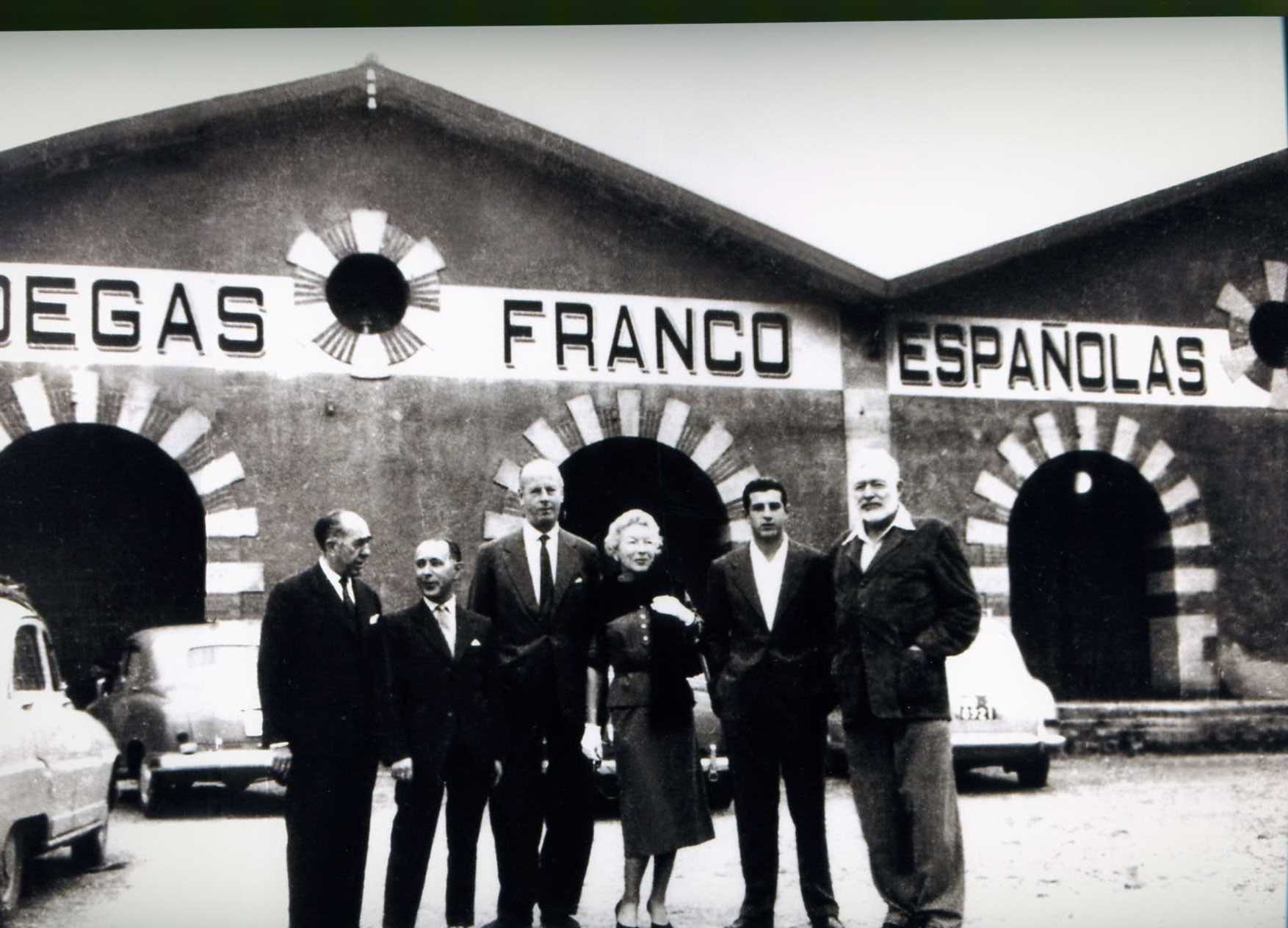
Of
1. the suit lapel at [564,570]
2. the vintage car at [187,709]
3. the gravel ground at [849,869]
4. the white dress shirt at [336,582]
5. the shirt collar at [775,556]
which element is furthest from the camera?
the vintage car at [187,709]

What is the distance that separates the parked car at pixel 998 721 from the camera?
7109 millimetres

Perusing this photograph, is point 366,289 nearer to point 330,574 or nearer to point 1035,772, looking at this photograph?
point 330,574

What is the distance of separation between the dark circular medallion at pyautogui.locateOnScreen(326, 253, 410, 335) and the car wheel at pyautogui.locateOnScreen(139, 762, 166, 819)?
2.26m

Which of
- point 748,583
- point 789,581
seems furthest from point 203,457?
point 789,581

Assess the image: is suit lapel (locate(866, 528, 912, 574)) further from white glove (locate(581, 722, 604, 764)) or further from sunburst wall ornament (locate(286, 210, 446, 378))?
sunburst wall ornament (locate(286, 210, 446, 378))

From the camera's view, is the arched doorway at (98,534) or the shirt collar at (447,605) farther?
the arched doorway at (98,534)

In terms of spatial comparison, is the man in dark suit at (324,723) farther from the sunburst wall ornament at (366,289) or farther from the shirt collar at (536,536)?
the sunburst wall ornament at (366,289)

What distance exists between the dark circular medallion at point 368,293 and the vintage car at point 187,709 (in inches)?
60.8

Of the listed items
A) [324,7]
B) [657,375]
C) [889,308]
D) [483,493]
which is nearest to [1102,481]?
[889,308]

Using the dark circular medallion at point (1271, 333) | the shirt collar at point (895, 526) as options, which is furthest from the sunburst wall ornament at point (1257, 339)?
the shirt collar at point (895, 526)

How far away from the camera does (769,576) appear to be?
4785 mm

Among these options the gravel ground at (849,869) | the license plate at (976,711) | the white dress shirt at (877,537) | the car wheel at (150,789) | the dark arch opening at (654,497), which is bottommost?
the gravel ground at (849,869)

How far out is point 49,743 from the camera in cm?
529

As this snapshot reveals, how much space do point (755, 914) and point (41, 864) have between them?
9.12ft
